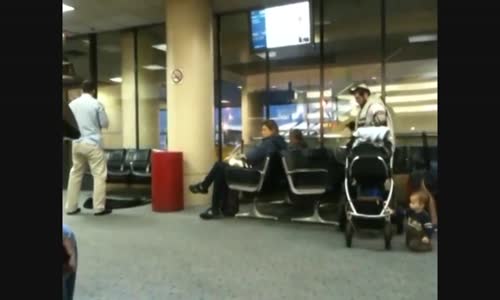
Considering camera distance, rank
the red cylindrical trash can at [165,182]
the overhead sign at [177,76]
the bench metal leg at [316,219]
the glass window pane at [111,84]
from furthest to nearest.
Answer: the glass window pane at [111,84] → the overhead sign at [177,76] → the red cylindrical trash can at [165,182] → the bench metal leg at [316,219]

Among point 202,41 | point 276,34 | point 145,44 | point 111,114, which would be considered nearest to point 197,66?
point 202,41

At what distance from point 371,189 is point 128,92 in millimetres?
6102

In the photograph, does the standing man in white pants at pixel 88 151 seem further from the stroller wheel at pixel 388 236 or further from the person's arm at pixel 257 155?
the stroller wheel at pixel 388 236

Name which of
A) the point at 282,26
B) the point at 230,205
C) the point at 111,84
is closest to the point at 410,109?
the point at 282,26

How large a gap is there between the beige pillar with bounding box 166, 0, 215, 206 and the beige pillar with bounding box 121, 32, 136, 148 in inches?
105

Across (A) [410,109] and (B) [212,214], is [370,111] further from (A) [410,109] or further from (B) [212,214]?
(A) [410,109]

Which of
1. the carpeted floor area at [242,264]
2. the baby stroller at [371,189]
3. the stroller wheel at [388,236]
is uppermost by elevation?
the baby stroller at [371,189]

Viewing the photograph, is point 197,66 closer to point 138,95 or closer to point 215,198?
point 215,198

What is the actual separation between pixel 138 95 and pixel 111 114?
91 cm

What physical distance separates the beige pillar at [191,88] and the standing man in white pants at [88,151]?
1.11m

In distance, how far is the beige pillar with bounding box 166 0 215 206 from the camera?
5.98 metres

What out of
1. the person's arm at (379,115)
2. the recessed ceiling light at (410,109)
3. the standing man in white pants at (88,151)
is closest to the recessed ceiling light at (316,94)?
the recessed ceiling light at (410,109)

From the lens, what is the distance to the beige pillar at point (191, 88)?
5977mm
